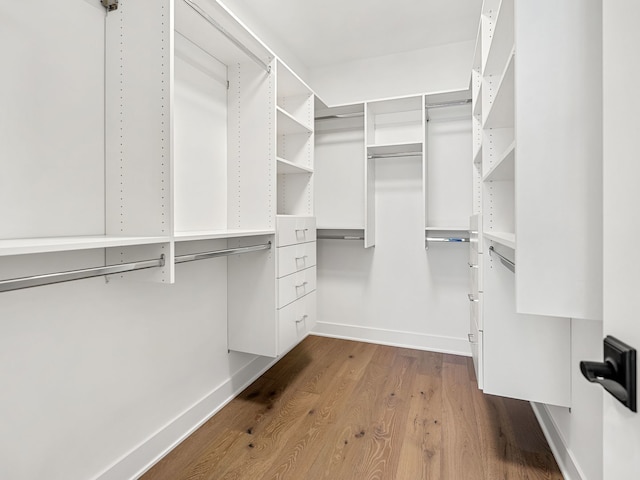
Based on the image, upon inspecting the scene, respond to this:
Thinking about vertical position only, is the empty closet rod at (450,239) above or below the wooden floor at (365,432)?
above

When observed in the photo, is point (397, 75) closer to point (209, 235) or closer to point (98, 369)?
point (209, 235)

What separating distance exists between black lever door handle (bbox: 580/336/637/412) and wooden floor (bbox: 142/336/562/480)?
4.49ft

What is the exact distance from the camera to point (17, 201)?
1.11m

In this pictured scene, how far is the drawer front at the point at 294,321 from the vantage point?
2.14 m

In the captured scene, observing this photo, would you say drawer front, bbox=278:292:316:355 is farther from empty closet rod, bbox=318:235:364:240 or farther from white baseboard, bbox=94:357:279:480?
empty closet rod, bbox=318:235:364:240

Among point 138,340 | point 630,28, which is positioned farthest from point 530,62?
point 138,340

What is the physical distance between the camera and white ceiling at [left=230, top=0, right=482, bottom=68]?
2438 mm

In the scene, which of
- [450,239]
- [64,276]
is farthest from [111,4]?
[450,239]

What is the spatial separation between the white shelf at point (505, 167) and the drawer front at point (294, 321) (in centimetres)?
141

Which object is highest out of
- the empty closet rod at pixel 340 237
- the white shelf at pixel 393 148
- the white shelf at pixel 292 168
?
the white shelf at pixel 393 148

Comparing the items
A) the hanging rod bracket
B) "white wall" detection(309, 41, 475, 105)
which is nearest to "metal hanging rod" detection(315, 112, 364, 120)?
"white wall" detection(309, 41, 475, 105)

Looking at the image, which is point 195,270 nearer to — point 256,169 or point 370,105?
point 256,169

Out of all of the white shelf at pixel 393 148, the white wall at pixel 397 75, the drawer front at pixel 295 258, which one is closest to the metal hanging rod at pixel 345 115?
the white wall at pixel 397 75

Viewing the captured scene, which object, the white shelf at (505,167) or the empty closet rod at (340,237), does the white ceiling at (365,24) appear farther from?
the empty closet rod at (340,237)
